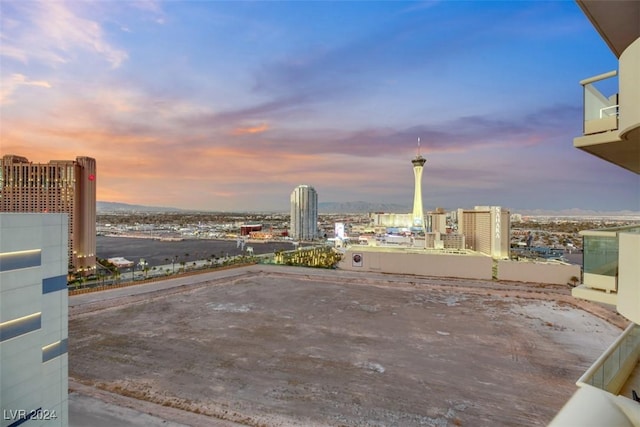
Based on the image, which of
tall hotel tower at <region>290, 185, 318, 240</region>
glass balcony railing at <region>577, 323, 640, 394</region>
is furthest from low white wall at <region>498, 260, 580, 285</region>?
tall hotel tower at <region>290, 185, 318, 240</region>

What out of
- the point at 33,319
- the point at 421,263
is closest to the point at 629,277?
the point at 33,319

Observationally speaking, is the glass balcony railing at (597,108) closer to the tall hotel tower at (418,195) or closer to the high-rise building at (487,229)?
the high-rise building at (487,229)

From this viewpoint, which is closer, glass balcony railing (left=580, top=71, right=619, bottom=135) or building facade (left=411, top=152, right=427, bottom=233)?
glass balcony railing (left=580, top=71, right=619, bottom=135)

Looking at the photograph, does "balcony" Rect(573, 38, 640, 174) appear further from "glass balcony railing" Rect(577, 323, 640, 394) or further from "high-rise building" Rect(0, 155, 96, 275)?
"high-rise building" Rect(0, 155, 96, 275)

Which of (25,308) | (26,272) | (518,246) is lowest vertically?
(518,246)

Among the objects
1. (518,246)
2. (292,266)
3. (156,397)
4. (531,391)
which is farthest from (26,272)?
(518,246)

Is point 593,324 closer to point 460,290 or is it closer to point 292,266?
point 460,290
